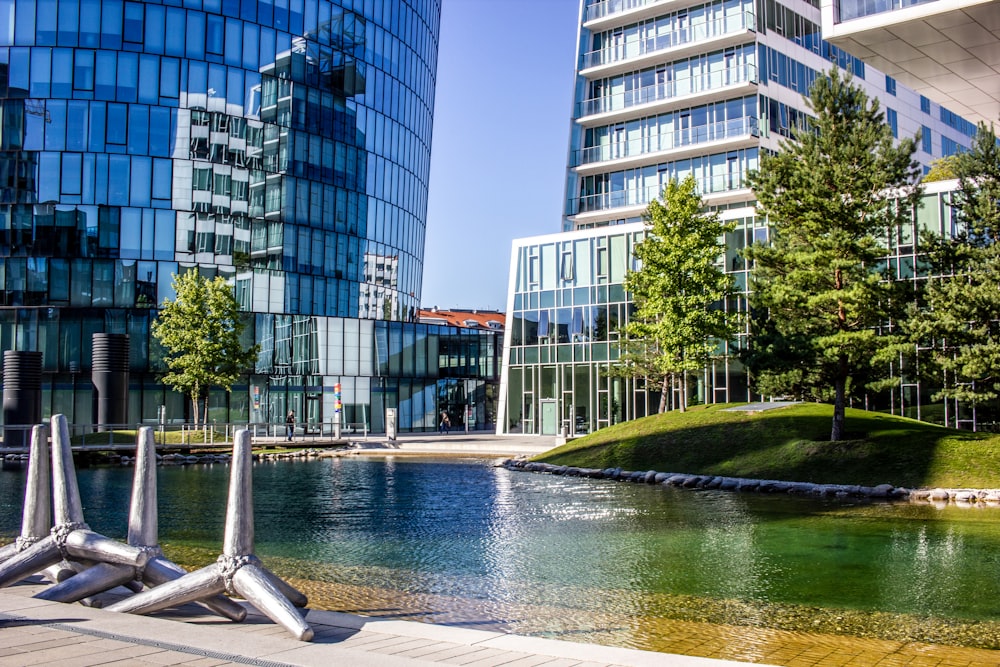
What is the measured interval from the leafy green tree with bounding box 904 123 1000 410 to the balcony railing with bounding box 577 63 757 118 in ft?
88.2

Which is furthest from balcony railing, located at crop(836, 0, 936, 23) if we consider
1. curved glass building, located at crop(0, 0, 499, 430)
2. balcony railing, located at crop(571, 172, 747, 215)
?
curved glass building, located at crop(0, 0, 499, 430)

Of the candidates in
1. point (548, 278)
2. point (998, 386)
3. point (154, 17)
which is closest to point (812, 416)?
point (998, 386)

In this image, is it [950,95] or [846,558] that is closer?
[846,558]

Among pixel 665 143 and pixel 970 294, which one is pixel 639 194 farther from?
pixel 970 294

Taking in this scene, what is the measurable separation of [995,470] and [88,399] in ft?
172

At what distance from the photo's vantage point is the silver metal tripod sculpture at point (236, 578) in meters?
8.66

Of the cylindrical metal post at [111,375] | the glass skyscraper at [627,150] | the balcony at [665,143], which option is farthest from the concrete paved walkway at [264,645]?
the balcony at [665,143]

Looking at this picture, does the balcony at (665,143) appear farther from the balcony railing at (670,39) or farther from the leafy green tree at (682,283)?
the leafy green tree at (682,283)

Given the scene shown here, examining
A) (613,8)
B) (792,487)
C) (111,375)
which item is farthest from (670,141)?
(792,487)

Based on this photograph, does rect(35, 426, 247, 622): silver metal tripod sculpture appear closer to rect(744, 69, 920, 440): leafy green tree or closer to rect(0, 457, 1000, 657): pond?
rect(0, 457, 1000, 657): pond

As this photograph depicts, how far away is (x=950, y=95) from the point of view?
1208 inches

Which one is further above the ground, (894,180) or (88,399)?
(894,180)

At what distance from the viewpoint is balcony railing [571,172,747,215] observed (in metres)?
55.6

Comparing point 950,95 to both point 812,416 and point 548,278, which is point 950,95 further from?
point 548,278
